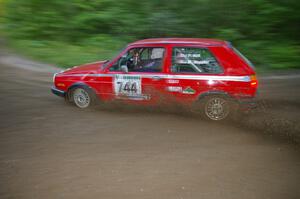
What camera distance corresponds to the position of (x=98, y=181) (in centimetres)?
607

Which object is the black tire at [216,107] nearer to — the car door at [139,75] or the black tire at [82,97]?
the car door at [139,75]

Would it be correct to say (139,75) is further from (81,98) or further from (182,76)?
(81,98)

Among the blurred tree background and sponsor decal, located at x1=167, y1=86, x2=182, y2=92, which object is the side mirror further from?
the blurred tree background

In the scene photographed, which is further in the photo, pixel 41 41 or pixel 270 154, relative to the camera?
pixel 41 41

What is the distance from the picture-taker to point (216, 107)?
8.57m

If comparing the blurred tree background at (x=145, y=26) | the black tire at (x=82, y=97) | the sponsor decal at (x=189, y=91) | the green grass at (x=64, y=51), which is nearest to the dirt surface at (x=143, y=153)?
the black tire at (x=82, y=97)

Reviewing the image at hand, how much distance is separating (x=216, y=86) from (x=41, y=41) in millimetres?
9202

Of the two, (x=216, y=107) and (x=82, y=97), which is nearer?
(x=216, y=107)

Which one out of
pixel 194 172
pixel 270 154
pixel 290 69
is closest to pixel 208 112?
pixel 270 154

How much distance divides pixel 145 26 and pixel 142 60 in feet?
21.6

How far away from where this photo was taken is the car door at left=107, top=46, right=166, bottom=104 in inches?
339

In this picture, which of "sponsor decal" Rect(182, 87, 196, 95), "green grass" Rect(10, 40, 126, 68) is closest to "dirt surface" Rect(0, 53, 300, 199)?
"sponsor decal" Rect(182, 87, 196, 95)

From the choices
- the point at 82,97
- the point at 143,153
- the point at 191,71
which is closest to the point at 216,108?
the point at 191,71

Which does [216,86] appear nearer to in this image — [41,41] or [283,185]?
[283,185]
